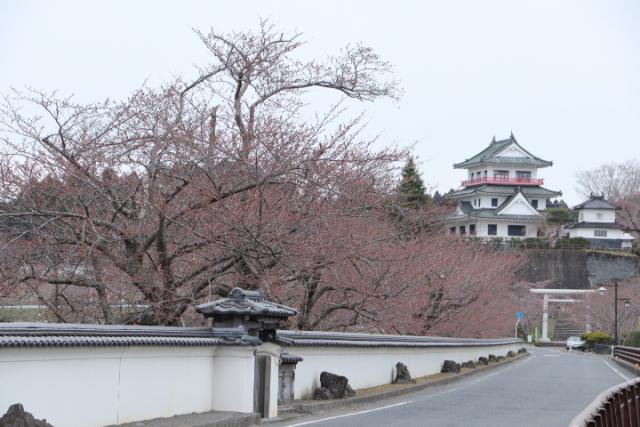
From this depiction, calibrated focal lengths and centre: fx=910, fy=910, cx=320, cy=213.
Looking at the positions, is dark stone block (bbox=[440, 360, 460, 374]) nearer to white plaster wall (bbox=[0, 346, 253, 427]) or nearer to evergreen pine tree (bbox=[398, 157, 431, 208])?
evergreen pine tree (bbox=[398, 157, 431, 208])

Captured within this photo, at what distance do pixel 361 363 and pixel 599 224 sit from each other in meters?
92.0

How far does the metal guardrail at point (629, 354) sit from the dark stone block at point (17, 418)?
1444 inches

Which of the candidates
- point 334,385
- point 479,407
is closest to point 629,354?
point 479,407

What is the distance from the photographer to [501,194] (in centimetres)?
10638

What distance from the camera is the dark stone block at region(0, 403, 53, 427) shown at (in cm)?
891

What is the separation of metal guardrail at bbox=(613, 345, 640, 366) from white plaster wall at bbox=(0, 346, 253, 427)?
105 feet

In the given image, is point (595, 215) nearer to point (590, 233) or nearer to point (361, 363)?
point (590, 233)

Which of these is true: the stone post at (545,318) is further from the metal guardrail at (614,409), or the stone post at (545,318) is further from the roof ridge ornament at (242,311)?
the metal guardrail at (614,409)

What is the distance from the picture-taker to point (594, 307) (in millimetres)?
82375

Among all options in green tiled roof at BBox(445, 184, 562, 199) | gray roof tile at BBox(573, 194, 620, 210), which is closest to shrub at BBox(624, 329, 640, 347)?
green tiled roof at BBox(445, 184, 562, 199)

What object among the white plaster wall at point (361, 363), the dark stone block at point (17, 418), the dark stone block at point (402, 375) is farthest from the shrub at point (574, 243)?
the dark stone block at point (17, 418)

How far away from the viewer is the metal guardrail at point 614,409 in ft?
21.6

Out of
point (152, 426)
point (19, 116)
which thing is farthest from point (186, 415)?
point (19, 116)

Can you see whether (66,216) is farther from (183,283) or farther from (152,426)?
(152,426)
